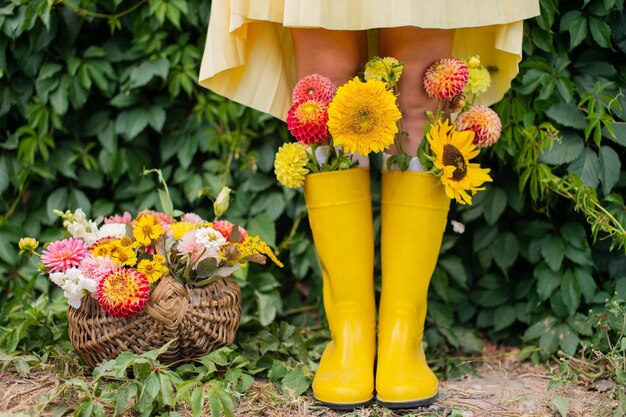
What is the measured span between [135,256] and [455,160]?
0.64m

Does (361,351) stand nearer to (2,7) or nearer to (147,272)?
(147,272)

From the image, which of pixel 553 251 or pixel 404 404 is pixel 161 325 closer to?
pixel 404 404

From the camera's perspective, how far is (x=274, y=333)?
5.32 feet

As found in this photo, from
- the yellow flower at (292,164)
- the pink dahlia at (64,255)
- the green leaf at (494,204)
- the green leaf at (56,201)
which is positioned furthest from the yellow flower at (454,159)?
the green leaf at (56,201)

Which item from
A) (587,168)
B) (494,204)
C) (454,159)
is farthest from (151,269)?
(587,168)

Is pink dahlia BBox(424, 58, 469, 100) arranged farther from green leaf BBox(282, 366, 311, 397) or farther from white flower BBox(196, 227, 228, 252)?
green leaf BBox(282, 366, 311, 397)

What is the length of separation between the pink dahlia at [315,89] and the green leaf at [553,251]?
71 cm

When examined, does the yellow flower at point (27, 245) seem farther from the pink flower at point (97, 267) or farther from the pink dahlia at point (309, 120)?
the pink dahlia at point (309, 120)

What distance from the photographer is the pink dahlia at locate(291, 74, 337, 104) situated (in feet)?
4.22

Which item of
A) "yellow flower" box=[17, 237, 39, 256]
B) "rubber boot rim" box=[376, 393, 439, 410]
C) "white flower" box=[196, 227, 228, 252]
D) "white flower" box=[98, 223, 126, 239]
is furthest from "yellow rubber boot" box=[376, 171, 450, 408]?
"yellow flower" box=[17, 237, 39, 256]

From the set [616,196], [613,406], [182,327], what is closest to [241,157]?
[182,327]

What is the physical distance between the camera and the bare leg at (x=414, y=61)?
51.7 inches

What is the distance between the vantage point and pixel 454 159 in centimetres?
126

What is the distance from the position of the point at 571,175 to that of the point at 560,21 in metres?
0.37
